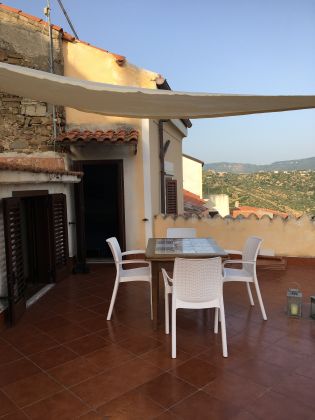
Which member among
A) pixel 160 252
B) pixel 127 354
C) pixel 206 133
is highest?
pixel 206 133

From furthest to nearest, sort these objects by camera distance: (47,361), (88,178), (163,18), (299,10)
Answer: (88,178) → (163,18) → (299,10) → (47,361)

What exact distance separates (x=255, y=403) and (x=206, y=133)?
19.3 m

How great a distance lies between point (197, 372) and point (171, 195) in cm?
747

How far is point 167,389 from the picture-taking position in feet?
9.16

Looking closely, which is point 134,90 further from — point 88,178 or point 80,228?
point 88,178

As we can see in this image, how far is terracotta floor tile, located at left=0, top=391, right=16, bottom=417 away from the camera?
256 cm

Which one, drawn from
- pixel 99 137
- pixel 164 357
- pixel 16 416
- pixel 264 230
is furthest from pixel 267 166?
pixel 16 416

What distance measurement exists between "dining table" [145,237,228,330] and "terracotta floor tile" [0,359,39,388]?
1.40 m

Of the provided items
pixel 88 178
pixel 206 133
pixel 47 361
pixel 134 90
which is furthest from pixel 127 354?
pixel 206 133

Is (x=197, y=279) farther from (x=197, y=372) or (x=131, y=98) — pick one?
(x=131, y=98)

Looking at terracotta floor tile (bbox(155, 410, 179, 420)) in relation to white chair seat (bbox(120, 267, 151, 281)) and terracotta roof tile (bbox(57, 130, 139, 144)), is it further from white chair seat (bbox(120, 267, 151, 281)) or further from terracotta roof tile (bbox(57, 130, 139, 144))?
terracotta roof tile (bbox(57, 130, 139, 144))

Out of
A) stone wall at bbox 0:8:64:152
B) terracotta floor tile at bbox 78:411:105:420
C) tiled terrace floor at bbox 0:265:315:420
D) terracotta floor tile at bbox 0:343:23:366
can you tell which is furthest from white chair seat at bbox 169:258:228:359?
stone wall at bbox 0:8:64:152

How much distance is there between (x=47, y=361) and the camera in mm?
3324

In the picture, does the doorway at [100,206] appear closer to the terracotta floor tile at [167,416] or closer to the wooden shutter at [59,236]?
the wooden shutter at [59,236]
